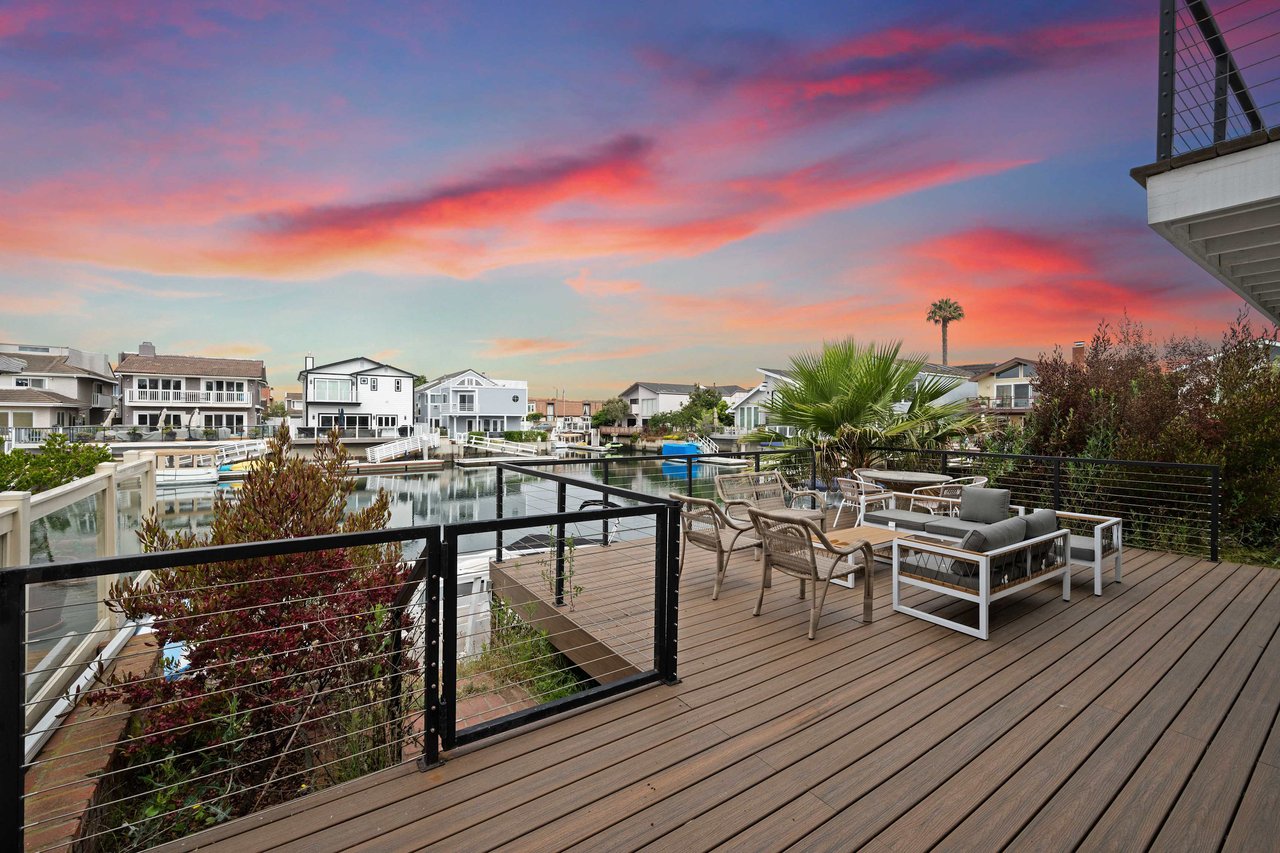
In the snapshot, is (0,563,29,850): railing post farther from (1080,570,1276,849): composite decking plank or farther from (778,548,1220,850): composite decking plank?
(1080,570,1276,849): composite decking plank

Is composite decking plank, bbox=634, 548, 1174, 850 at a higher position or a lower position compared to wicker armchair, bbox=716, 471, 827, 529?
lower

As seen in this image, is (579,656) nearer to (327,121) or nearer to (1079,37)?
(1079,37)

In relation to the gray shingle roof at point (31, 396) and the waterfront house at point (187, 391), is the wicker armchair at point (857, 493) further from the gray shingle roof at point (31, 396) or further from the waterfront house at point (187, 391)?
the waterfront house at point (187, 391)

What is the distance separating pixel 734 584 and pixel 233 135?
57.1 feet

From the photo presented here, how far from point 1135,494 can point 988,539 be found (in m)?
4.87

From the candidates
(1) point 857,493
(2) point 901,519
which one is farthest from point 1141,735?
(1) point 857,493

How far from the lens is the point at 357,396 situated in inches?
1644

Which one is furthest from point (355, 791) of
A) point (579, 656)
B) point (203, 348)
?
point (203, 348)

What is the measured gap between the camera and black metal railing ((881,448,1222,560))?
19.3 feet

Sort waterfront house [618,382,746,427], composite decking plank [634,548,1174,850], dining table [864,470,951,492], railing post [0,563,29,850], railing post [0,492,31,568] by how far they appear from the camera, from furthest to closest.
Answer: waterfront house [618,382,746,427]
dining table [864,470,951,492]
railing post [0,492,31,568]
composite decking plank [634,548,1174,850]
railing post [0,563,29,850]

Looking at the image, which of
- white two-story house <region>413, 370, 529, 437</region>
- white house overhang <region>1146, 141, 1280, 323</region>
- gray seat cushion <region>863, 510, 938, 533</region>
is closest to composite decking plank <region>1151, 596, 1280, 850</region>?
gray seat cushion <region>863, 510, 938, 533</region>

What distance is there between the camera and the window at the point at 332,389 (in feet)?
132

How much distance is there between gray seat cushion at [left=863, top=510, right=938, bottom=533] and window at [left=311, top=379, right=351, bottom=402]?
43.6 metres

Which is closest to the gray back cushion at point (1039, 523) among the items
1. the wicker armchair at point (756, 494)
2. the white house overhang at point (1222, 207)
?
the wicker armchair at point (756, 494)
